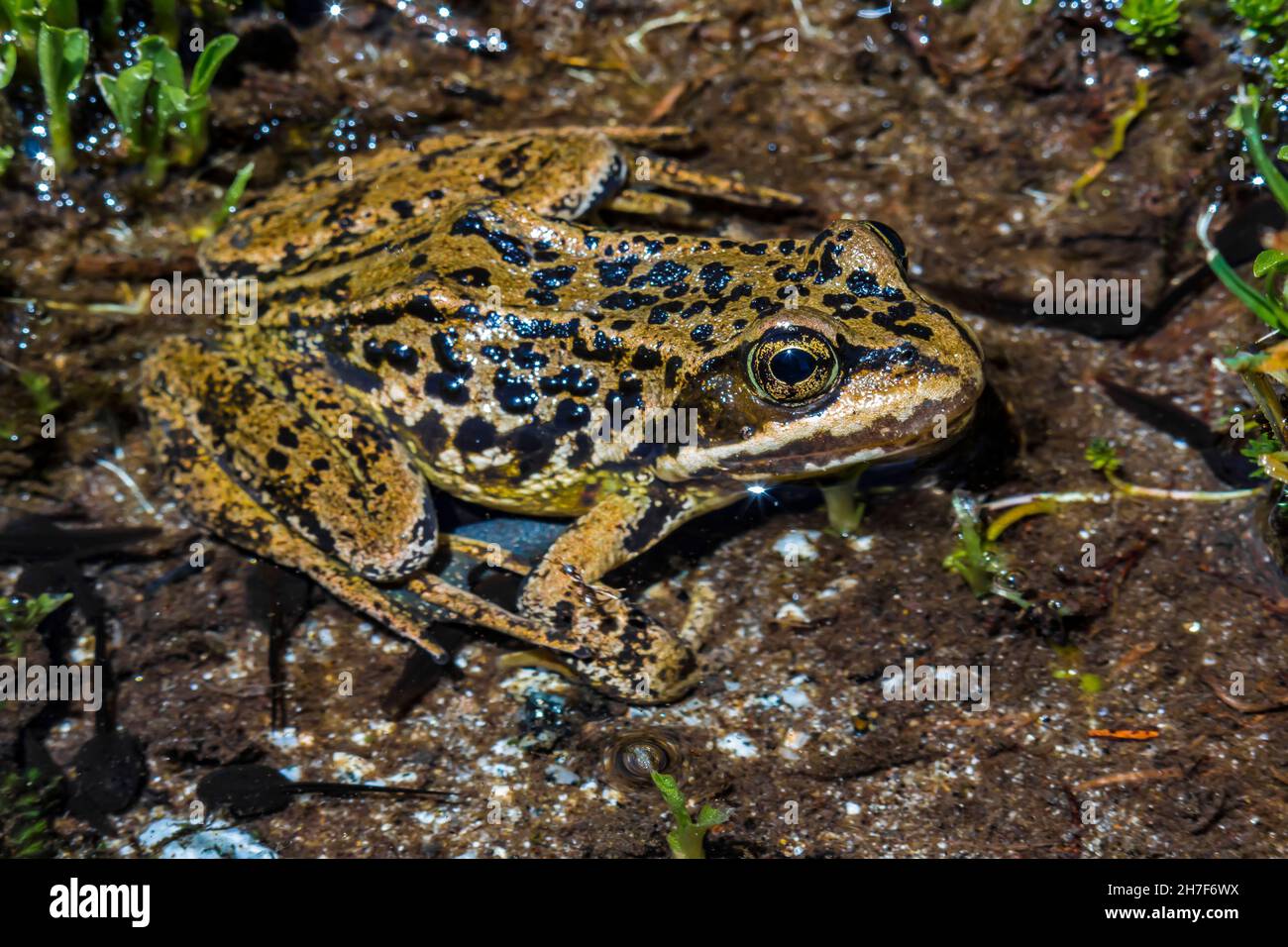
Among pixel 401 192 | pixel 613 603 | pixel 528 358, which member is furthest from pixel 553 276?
pixel 613 603

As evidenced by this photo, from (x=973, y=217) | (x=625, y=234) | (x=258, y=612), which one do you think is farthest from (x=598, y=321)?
(x=973, y=217)

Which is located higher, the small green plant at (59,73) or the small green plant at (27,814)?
the small green plant at (59,73)

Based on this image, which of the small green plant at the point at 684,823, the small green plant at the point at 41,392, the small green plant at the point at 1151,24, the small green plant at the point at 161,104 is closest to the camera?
the small green plant at the point at 684,823

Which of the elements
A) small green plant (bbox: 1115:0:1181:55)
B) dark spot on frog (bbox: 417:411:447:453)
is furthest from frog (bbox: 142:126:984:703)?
small green plant (bbox: 1115:0:1181:55)

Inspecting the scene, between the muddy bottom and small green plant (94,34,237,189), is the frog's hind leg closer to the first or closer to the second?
the muddy bottom

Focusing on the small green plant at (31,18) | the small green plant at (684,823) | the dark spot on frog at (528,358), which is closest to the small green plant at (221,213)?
the small green plant at (31,18)

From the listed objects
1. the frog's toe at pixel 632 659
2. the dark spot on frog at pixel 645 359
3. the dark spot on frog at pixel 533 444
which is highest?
the dark spot on frog at pixel 645 359

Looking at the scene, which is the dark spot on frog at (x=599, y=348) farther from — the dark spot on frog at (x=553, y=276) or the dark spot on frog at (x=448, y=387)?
the dark spot on frog at (x=448, y=387)
